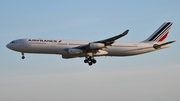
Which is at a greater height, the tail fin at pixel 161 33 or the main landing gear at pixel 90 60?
the tail fin at pixel 161 33

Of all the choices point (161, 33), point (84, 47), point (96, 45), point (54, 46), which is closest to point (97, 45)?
point (96, 45)

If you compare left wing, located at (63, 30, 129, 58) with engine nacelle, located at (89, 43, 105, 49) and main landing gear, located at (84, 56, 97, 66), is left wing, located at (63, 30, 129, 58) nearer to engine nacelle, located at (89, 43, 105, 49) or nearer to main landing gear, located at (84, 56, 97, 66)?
engine nacelle, located at (89, 43, 105, 49)

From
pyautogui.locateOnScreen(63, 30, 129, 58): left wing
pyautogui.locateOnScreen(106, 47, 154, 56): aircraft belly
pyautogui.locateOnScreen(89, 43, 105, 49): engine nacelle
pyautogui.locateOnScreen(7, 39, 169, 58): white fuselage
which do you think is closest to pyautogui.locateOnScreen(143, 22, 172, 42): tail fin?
pyautogui.locateOnScreen(106, 47, 154, 56): aircraft belly

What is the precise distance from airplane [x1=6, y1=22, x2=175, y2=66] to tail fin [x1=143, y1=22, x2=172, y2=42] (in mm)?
2686

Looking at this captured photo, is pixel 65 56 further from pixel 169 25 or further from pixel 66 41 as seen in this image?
pixel 169 25

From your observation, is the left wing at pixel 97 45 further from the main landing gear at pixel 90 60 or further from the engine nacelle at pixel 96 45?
the main landing gear at pixel 90 60

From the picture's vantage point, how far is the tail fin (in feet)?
266

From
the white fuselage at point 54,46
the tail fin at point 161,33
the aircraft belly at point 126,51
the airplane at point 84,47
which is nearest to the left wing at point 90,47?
the airplane at point 84,47

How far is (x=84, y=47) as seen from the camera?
7238 cm

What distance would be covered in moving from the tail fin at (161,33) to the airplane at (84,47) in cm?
269

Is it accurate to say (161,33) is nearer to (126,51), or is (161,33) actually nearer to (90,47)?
(126,51)

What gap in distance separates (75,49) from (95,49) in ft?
10.7

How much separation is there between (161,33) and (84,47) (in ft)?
56.9

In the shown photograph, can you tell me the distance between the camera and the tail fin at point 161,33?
81125 mm
